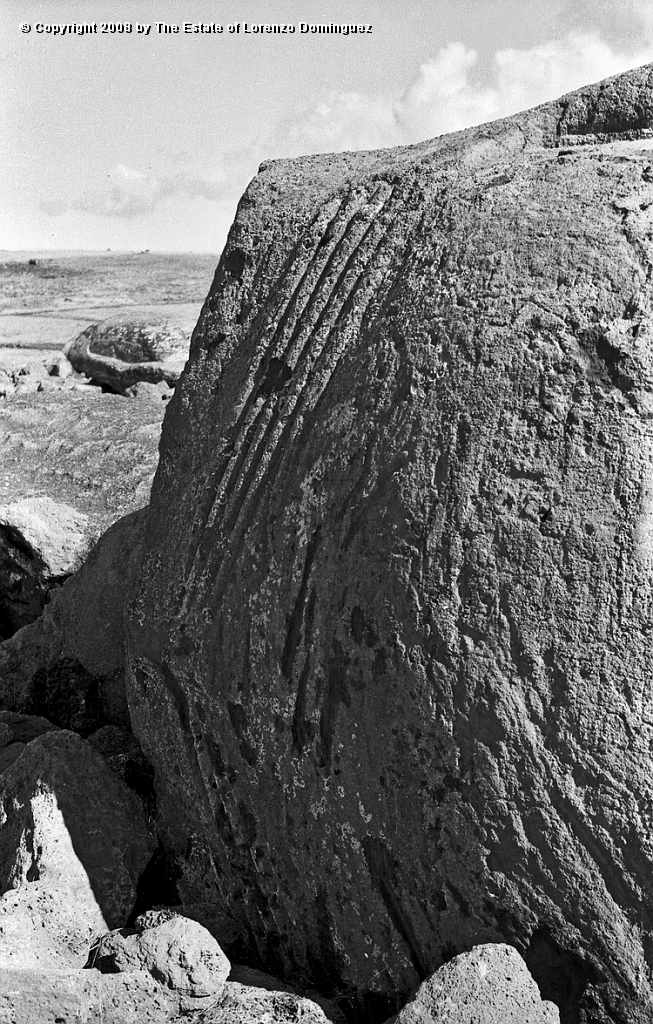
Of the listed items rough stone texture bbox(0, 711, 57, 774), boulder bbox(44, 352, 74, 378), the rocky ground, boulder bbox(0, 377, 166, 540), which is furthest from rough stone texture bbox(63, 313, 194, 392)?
the rocky ground

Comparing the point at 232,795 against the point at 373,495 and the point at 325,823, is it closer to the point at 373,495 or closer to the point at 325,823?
the point at 325,823

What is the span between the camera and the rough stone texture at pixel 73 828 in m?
2.30

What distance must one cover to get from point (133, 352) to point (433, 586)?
253 inches

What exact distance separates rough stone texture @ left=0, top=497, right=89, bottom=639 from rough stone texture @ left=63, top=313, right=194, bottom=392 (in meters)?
3.53

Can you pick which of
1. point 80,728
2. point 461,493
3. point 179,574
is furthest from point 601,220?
point 80,728

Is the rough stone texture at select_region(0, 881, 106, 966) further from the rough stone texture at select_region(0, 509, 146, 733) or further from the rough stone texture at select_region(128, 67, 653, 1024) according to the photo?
the rough stone texture at select_region(0, 509, 146, 733)

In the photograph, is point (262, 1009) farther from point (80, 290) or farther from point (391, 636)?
point (80, 290)

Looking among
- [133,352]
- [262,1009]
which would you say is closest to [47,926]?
[262,1009]

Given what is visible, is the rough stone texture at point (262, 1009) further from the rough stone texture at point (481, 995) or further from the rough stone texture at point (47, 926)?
the rough stone texture at point (47, 926)

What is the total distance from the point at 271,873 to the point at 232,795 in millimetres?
196

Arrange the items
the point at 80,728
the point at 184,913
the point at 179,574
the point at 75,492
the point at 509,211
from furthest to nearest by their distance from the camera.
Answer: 1. the point at 75,492
2. the point at 80,728
3. the point at 179,574
4. the point at 184,913
5. the point at 509,211

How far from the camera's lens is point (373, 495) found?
2148 millimetres

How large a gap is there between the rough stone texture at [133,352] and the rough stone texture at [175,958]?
566 cm

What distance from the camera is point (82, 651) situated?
3.21 m
